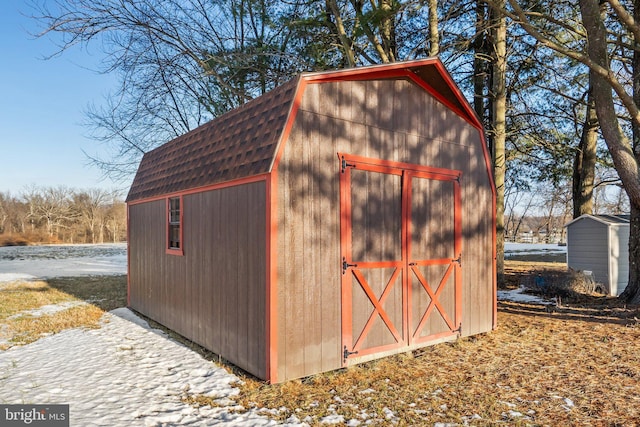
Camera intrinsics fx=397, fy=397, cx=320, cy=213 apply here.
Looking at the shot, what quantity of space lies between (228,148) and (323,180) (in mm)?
1460

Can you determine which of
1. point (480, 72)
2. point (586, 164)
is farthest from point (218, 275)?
point (586, 164)

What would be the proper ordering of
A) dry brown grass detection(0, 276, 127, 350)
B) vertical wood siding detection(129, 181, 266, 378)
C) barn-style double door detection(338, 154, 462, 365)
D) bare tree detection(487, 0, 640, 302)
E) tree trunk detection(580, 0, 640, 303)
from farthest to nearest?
dry brown grass detection(0, 276, 127, 350) < tree trunk detection(580, 0, 640, 303) < bare tree detection(487, 0, 640, 302) < barn-style double door detection(338, 154, 462, 365) < vertical wood siding detection(129, 181, 266, 378)

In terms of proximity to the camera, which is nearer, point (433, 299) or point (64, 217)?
point (433, 299)

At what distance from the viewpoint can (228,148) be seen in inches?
203

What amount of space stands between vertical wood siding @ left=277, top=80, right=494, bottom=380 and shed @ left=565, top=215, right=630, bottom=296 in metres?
6.63

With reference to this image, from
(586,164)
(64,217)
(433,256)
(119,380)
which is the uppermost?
(586,164)

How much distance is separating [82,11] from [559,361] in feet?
35.6

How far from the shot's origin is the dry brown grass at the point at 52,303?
6.62m

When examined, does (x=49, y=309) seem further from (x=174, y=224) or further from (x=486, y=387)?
(x=486, y=387)

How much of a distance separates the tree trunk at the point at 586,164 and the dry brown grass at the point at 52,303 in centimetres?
1321

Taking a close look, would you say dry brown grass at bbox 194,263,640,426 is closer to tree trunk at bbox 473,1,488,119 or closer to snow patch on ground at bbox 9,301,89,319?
snow patch on ground at bbox 9,301,89,319

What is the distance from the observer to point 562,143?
11328 mm

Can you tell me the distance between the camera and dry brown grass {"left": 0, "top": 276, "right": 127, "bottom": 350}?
21.7ft

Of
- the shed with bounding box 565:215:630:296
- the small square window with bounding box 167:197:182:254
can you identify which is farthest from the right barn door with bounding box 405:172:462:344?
the shed with bounding box 565:215:630:296
